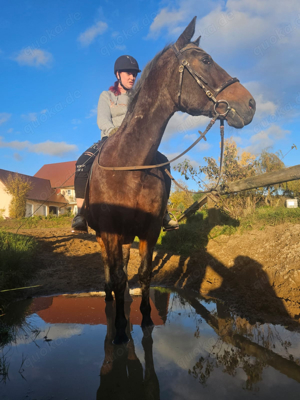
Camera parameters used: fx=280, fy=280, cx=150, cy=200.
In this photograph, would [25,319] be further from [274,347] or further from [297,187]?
[297,187]

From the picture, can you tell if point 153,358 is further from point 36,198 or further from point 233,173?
point 36,198

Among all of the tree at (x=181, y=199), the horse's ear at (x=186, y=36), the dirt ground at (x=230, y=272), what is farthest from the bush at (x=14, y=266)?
the tree at (x=181, y=199)

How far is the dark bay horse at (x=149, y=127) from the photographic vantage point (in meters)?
3.38

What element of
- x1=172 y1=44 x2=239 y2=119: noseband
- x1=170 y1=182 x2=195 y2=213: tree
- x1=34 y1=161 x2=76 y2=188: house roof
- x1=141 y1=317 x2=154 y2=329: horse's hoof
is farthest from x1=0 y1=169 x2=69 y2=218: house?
x1=172 y1=44 x2=239 y2=119: noseband

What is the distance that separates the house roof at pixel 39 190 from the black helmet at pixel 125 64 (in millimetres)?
29950

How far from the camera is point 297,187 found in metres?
12.8

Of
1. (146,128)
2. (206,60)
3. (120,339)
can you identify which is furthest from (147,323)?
(206,60)

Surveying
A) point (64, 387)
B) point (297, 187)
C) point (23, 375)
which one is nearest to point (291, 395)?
point (64, 387)

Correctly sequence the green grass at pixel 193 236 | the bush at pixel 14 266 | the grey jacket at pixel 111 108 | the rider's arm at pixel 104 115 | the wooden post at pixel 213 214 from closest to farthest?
the rider's arm at pixel 104 115, the grey jacket at pixel 111 108, the bush at pixel 14 266, the green grass at pixel 193 236, the wooden post at pixel 213 214

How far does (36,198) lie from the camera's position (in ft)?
107

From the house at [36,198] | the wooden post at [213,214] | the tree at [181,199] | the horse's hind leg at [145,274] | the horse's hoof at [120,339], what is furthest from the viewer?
the house at [36,198]

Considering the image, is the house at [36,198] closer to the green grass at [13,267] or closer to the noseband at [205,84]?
the green grass at [13,267]

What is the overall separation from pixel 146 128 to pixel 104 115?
1.35 metres

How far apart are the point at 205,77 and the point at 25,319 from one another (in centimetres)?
408
